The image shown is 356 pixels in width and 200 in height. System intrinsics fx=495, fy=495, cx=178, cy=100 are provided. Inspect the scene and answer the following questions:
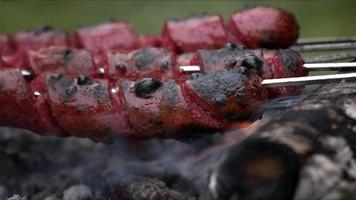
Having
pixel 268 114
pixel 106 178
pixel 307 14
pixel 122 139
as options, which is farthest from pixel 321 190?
pixel 307 14

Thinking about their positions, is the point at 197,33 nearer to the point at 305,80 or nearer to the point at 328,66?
the point at 328,66

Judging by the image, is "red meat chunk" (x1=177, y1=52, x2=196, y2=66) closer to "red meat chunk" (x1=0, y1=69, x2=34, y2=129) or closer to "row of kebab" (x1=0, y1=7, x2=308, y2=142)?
"row of kebab" (x1=0, y1=7, x2=308, y2=142)

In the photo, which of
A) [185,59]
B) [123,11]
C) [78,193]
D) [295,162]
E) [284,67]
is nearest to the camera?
[295,162]

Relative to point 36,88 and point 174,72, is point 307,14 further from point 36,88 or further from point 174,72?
point 36,88

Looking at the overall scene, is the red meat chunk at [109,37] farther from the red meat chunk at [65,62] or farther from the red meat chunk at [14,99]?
the red meat chunk at [14,99]

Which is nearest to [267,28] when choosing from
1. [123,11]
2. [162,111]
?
[162,111]

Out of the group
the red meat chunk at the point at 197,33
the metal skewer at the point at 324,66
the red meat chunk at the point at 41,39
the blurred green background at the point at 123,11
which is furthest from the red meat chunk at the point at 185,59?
the blurred green background at the point at 123,11

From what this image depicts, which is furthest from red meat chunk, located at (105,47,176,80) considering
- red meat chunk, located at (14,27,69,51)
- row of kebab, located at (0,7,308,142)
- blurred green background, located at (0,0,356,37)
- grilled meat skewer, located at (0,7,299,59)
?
blurred green background, located at (0,0,356,37)
